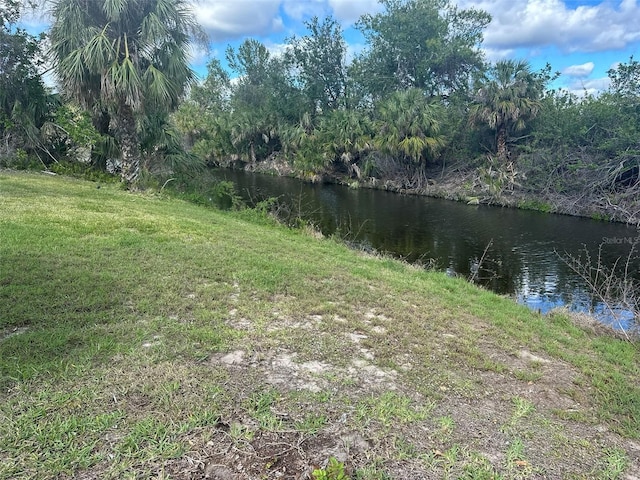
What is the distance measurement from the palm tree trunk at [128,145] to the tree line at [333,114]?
5cm

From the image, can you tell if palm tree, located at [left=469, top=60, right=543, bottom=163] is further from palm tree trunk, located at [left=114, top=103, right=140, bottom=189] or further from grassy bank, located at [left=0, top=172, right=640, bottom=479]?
grassy bank, located at [left=0, top=172, right=640, bottom=479]

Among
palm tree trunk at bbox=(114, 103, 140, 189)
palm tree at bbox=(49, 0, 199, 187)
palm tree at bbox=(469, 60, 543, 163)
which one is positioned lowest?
palm tree trunk at bbox=(114, 103, 140, 189)

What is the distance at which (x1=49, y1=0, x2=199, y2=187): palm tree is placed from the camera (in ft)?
42.2

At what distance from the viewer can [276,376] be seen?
367cm

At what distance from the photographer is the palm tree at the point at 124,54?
12.9m

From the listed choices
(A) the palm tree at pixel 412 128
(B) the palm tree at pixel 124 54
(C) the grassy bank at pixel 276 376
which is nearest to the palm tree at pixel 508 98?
(A) the palm tree at pixel 412 128

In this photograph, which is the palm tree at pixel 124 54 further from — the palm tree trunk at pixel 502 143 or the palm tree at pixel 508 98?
the palm tree trunk at pixel 502 143

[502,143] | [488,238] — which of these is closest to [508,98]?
[502,143]

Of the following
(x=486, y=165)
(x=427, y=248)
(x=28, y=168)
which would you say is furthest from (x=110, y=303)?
(x=486, y=165)

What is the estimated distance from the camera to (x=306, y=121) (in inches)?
1465

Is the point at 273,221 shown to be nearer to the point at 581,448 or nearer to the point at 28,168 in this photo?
the point at 28,168

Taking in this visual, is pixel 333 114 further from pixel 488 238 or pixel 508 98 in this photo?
pixel 488 238

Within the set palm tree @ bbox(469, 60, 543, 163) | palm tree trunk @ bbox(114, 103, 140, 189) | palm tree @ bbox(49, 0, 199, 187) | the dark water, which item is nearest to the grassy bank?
the dark water

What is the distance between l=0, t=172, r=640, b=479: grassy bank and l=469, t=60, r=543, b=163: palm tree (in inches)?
833
